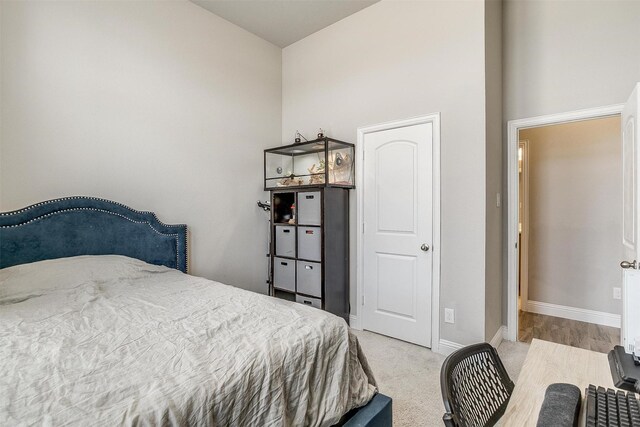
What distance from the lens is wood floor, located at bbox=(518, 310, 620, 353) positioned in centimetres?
292

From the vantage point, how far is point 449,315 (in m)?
2.76

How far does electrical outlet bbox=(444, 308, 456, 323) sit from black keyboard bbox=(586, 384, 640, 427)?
1.91 metres

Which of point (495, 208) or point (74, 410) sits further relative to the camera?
point (495, 208)

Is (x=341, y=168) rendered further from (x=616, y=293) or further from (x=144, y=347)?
(x=616, y=293)

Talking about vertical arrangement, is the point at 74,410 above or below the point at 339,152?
below

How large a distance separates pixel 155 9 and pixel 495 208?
138 inches

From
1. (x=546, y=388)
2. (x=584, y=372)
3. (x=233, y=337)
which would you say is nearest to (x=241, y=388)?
(x=233, y=337)

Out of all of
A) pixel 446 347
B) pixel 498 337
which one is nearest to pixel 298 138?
pixel 446 347

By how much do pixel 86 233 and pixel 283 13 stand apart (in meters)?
2.79

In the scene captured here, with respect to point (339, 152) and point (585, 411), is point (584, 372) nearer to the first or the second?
point (585, 411)

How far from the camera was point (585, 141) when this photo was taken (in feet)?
11.3

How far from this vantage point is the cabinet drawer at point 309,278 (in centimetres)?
314

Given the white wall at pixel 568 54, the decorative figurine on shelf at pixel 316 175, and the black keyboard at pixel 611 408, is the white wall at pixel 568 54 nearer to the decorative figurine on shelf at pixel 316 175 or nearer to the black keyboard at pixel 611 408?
the decorative figurine on shelf at pixel 316 175

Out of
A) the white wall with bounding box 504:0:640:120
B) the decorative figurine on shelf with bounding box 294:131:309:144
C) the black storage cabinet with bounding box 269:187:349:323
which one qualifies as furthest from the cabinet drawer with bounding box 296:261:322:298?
the white wall with bounding box 504:0:640:120
